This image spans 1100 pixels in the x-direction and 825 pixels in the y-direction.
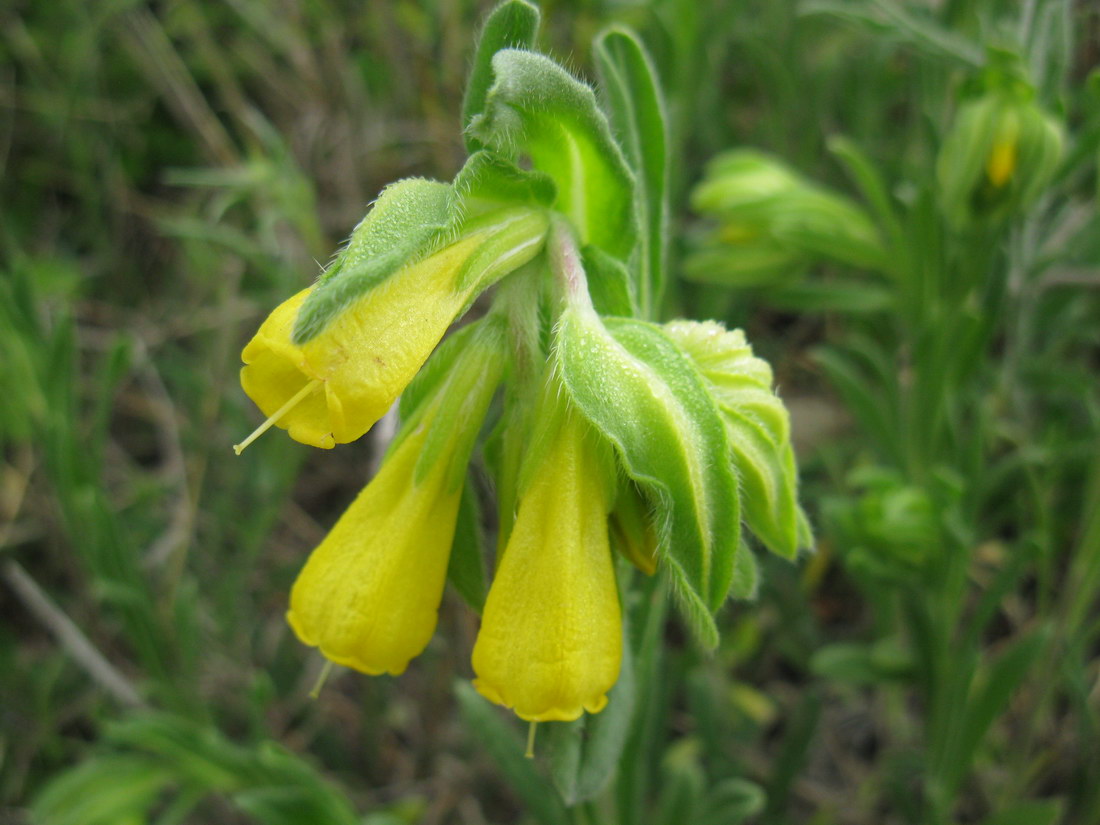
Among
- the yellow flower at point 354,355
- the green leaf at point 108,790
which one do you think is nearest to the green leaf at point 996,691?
the yellow flower at point 354,355

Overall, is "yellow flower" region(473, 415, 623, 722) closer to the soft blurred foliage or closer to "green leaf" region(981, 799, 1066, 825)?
the soft blurred foliage

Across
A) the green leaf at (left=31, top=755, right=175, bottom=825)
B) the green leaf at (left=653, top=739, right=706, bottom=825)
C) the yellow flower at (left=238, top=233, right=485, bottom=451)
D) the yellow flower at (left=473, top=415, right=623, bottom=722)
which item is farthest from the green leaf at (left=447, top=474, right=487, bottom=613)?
the green leaf at (left=31, top=755, right=175, bottom=825)

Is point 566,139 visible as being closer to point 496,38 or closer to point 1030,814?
point 496,38

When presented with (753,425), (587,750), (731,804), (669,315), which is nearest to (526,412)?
(753,425)

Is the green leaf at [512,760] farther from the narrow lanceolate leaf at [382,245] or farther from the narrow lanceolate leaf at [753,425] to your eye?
the narrow lanceolate leaf at [382,245]

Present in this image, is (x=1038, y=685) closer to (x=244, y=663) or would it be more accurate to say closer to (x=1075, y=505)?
(x=1075, y=505)

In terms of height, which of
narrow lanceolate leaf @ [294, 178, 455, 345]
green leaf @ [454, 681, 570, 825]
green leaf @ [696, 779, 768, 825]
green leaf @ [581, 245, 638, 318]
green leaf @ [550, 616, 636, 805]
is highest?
narrow lanceolate leaf @ [294, 178, 455, 345]

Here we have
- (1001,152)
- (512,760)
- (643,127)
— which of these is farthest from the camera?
(1001,152)
